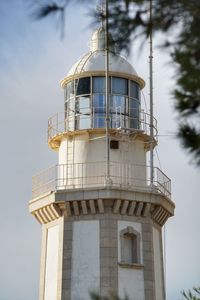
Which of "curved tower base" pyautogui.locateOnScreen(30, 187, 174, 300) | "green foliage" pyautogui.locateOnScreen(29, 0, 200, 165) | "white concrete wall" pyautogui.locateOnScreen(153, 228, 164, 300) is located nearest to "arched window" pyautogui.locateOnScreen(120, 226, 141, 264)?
"curved tower base" pyautogui.locateOnScreen(30, 187, 174, 300)

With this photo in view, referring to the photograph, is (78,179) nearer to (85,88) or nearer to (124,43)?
(85,88)

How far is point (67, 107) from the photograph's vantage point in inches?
895

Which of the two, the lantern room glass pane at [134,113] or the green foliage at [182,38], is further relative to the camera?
the lantern room glass pane at [134,113]

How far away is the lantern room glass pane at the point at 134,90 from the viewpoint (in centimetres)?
2275

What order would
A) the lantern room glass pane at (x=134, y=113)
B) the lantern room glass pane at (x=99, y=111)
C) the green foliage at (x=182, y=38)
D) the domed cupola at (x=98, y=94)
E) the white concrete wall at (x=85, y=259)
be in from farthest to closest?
the lantern room glass pane at (x=134, y=113)
the domed cupola at (x=98, y=94)
the lantern room glass pane at (x=99, y=111)
the white concrete wall at (x=85, y=259)
the green foliage at (x=182, y=38)

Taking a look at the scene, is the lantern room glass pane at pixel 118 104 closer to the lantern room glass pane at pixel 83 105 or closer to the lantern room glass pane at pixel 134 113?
the lantern room glass pane at pixel 134 113

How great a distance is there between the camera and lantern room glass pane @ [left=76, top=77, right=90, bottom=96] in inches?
885

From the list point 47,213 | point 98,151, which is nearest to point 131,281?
point 47,213

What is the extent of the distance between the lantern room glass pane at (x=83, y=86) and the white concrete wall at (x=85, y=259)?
3244mm

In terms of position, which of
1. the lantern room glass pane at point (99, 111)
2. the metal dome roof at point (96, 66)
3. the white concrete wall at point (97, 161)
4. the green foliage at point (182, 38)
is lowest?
the green foliage at point (182, 38)

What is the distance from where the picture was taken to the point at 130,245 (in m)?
21.7

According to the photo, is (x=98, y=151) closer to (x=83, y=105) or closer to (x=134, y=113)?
(x=83, y=105)

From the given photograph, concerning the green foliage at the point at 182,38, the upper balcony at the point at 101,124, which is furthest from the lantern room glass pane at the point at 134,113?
the green foliage at the point at 182,38

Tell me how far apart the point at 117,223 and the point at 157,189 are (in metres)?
1.34
